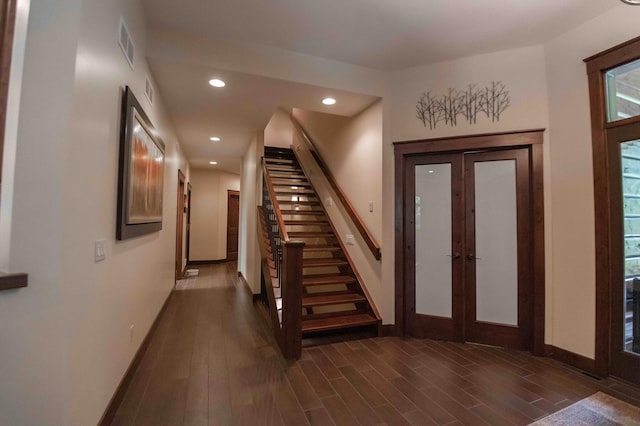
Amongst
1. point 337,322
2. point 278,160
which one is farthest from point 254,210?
point 337,322

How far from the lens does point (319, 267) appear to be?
4.15 m

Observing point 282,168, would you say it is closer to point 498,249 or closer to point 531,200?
point 498,249

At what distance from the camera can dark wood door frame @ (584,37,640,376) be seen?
2.35 m

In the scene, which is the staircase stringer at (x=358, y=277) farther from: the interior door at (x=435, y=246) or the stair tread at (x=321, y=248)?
the interior door at (x=435, y=246)

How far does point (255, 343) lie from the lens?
2988mm

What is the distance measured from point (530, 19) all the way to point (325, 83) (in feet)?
6.28

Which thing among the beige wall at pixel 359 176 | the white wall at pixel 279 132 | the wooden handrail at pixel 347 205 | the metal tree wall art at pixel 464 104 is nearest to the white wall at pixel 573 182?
the metal tree wall art at pixel 464 104

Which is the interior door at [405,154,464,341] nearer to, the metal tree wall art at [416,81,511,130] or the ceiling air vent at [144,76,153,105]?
the metal tree wall art at [416,81,511,130]

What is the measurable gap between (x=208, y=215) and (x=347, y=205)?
5.76m

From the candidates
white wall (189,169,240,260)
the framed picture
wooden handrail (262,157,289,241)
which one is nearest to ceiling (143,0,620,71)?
the framed picture

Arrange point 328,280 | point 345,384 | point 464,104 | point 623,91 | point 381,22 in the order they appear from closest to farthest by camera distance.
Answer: point 345,384 → point 623,91 → point 381,22 → point 464,104 → point 328,280

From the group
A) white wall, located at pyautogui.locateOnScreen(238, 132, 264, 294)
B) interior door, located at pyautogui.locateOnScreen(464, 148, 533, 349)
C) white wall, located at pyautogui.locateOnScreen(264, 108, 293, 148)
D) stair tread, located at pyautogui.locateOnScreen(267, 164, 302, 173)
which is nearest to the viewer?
interior door, located at pyautogui.locateOnScreen(464, 148, 533, 349)

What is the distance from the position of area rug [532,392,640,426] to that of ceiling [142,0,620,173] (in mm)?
2711

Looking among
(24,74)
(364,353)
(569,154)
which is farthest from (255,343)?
(569,154)
